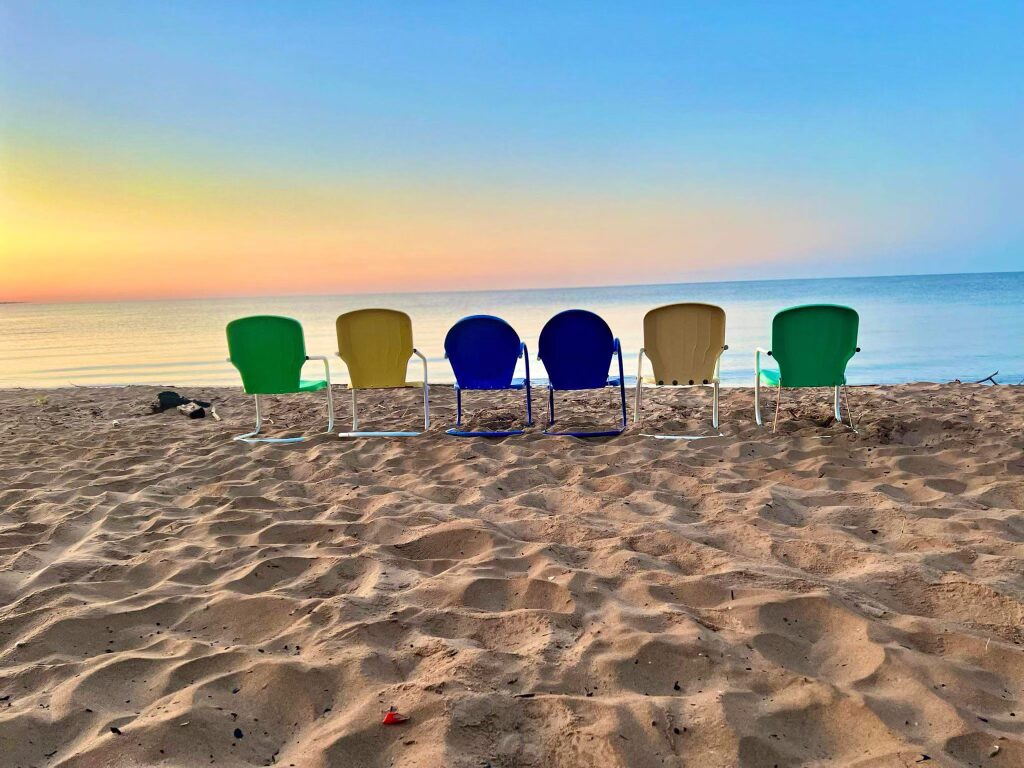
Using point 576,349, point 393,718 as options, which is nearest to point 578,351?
point 576,349

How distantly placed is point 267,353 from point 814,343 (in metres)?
4.39

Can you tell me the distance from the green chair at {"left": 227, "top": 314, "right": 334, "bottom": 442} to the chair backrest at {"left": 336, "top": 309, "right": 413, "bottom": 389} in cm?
26

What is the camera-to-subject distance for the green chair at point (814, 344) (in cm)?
491

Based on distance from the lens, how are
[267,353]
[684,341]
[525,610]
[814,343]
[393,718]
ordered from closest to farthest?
[393,718]
[525,610]
[814,343]
[684,341]
[267,353]

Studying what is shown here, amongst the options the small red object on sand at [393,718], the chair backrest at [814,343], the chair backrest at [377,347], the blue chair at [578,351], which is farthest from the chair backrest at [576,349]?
the small red object on sand at [393,718]

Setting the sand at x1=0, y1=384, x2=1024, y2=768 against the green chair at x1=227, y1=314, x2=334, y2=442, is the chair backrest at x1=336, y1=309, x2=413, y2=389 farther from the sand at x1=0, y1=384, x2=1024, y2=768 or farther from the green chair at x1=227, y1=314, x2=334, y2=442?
the sand at x1=0, y1=384, x2=1024, y2=768

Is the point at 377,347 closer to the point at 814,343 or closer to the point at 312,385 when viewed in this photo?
the point at 312,385

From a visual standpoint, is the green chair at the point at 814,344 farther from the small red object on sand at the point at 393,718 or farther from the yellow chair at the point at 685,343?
the small red object on sand at the point at 393,718

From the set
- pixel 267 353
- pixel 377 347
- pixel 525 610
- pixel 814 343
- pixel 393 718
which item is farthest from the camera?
pixel 377 347

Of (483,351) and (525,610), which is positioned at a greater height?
(483,351)

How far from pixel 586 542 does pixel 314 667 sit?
4.44 feet

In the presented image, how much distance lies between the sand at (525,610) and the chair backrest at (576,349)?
3.47ft

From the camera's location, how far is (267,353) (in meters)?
5.46

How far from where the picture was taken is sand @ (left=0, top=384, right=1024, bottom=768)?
1.63m
